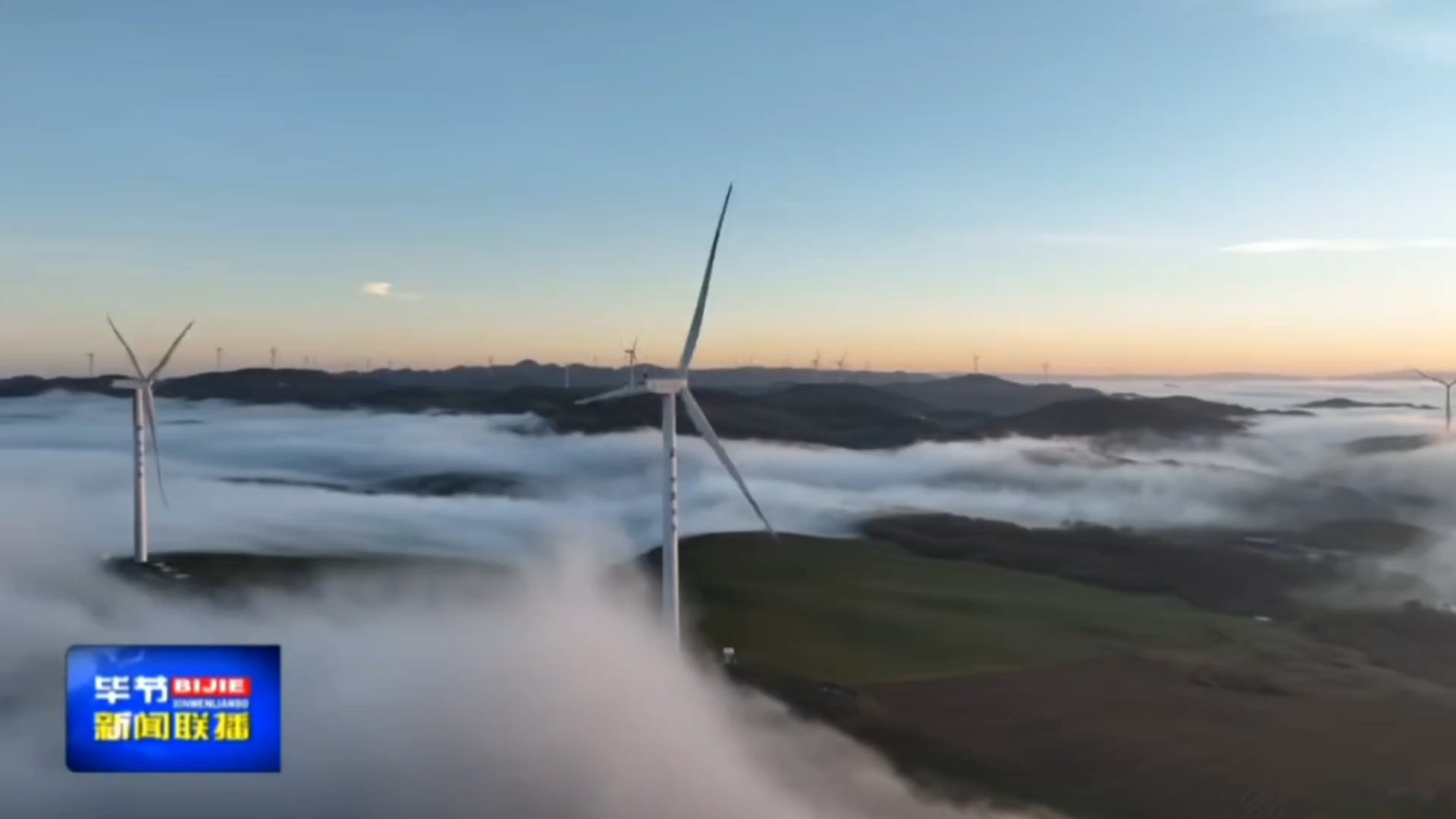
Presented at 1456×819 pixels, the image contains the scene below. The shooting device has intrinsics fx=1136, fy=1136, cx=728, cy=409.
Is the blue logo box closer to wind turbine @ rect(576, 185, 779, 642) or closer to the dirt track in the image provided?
wind turbine @ rect(576, 185, 779, 642)

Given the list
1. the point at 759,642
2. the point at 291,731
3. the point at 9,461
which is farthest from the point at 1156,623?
the point at 9,461

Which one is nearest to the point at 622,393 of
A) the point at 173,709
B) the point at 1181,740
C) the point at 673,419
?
the point at 673,419

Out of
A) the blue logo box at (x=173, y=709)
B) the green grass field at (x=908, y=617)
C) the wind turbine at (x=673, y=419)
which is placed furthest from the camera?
the green grass field at (x=908, y=617)

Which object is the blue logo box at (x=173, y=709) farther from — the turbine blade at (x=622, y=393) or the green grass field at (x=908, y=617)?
the green grass field at (x=908, y=617)

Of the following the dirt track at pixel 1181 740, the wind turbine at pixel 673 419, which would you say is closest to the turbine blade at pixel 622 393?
the wind turbine at pixel 673 419

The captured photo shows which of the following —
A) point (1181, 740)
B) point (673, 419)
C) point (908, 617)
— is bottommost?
point (1181, 740)

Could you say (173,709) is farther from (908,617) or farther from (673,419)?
(908,617)
